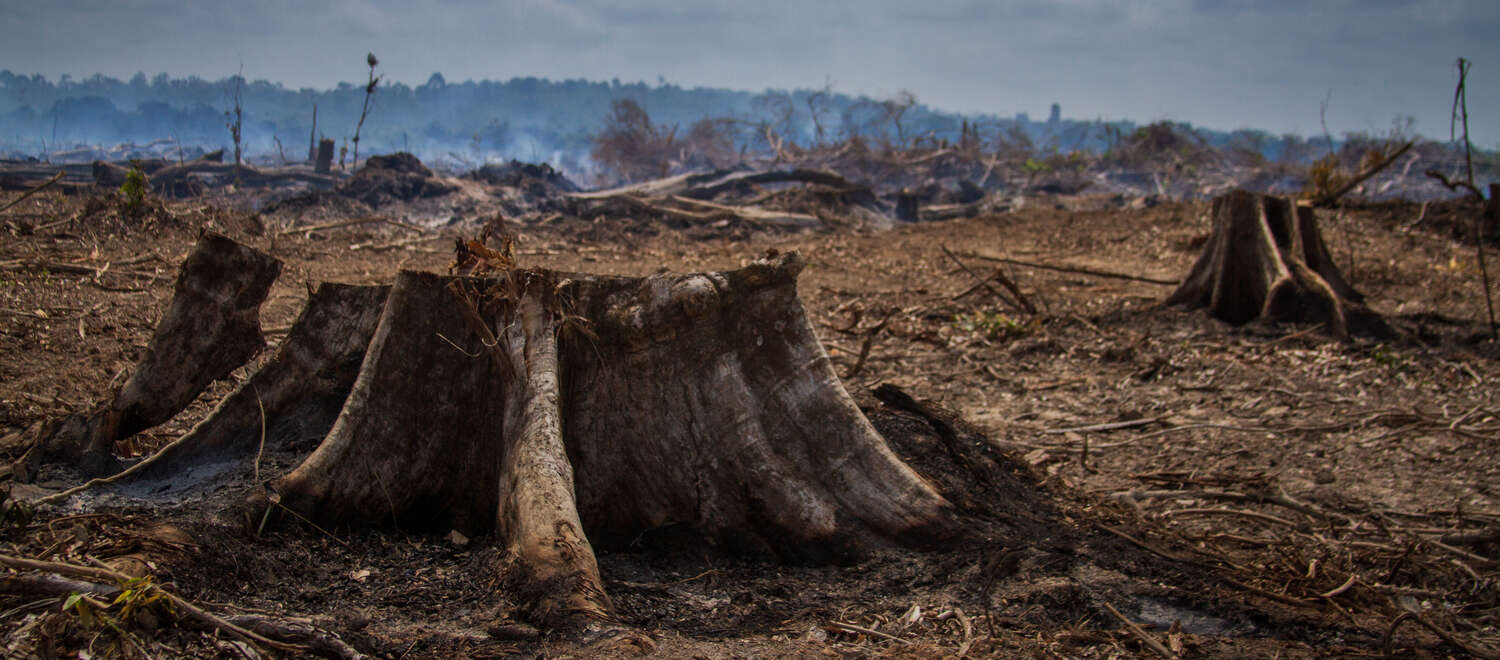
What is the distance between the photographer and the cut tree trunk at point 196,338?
2.88 meters

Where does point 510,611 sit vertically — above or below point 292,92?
below

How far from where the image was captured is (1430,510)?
3.71 m

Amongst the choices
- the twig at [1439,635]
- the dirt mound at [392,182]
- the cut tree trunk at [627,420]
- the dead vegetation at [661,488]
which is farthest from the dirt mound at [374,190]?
→ the twig at [1439,635]

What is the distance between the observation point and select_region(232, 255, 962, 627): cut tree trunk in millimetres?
2842

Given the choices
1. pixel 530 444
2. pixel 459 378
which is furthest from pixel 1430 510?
pixel 459 378

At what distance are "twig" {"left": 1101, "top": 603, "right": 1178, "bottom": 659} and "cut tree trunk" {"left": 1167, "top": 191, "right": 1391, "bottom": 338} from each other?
20.0 feet

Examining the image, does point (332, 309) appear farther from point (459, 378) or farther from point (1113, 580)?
point (1113, 580)

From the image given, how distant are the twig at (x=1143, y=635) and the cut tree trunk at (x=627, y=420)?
698 millimetres

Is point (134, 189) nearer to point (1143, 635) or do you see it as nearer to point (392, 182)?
point (392, 182)

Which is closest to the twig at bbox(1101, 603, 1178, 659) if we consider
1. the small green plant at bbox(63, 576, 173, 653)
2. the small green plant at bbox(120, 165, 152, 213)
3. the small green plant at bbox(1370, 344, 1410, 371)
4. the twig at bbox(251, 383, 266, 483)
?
the small green plant at bbox(63, 576, 173, 653)

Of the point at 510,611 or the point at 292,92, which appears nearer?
the point at 510,611

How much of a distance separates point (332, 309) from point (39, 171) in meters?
18.5

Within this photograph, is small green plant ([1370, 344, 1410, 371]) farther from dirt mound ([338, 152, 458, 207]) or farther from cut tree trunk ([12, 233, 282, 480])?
dirt mound ([338, 152, 458, 207])

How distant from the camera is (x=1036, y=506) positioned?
3.37 m
